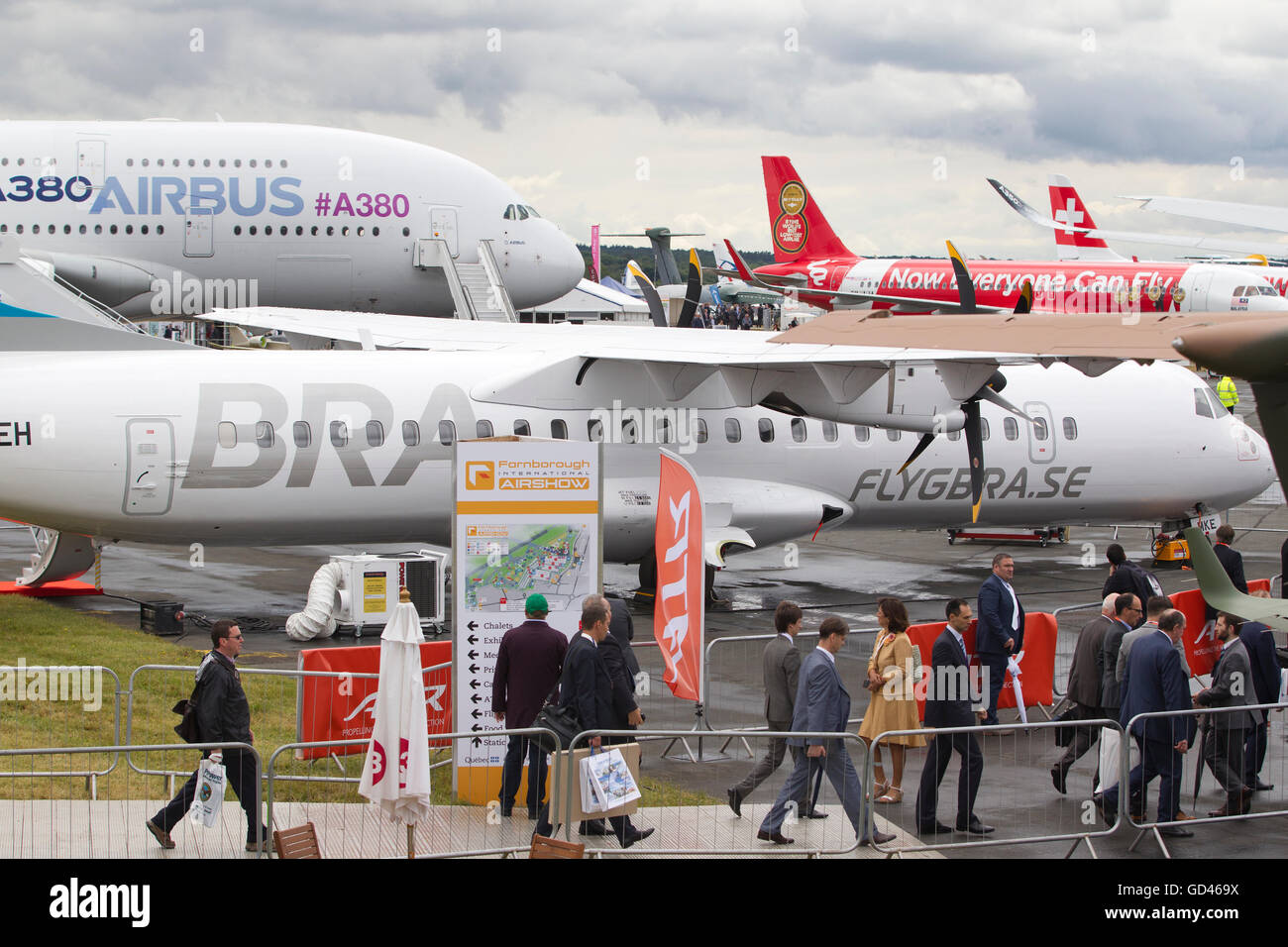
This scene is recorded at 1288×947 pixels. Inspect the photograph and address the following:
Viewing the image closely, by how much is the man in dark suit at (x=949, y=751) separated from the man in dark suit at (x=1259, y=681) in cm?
246

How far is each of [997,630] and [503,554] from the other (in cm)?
468

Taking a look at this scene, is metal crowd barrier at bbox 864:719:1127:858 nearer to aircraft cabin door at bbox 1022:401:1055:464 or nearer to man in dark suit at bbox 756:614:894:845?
man in dark suit at bbox 756:614:894:845

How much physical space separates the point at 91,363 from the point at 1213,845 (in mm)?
13754

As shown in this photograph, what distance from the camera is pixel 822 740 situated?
10.2m

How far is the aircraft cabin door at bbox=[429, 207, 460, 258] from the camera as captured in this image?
3356 cm

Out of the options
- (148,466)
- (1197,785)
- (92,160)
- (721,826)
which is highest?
(92,160)

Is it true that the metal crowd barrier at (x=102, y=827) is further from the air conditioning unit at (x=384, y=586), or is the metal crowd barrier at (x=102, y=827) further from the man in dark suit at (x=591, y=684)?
the air conditioning unit at (x=384, y=586)

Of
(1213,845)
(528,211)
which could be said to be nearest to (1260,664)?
(1213,845)

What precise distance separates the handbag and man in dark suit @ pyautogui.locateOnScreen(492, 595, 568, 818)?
0.33 m

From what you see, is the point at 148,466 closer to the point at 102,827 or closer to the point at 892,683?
the point at 102,827

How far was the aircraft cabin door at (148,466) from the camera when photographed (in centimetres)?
1714

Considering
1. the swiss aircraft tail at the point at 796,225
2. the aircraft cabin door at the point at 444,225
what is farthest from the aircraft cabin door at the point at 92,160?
the swiss aircraft tail at the point at 796,225

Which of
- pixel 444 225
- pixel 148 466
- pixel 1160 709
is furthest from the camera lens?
pixel 444 225

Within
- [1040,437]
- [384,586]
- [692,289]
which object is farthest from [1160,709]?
[692,289]
